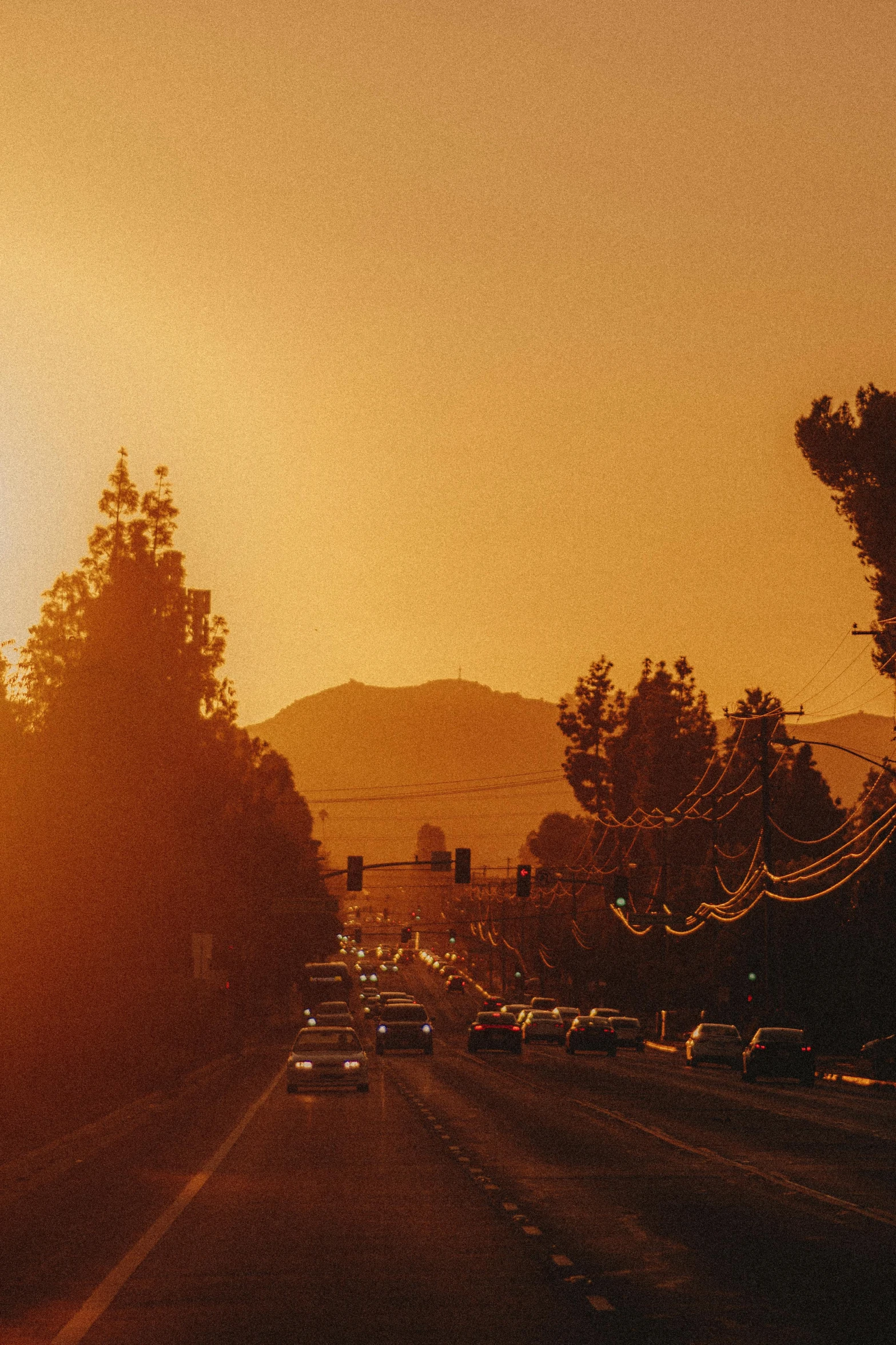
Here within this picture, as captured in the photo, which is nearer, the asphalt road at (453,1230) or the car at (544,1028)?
the asphalt road at (453,1230)

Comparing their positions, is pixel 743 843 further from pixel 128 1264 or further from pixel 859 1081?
pixel 128 1264

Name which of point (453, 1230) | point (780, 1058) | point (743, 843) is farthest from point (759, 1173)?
point (743, 843)

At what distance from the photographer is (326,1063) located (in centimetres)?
4081

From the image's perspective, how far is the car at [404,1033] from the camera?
6575 cm

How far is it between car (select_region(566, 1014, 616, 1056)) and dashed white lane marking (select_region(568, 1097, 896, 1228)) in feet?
118

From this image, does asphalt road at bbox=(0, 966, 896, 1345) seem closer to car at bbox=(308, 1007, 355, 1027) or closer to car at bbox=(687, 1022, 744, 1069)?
car at bbox=(308, 1007, 355, 1027)

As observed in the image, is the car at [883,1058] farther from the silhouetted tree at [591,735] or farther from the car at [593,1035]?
the silhouetted tree at [591,735]

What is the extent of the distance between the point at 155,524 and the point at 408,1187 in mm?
43374

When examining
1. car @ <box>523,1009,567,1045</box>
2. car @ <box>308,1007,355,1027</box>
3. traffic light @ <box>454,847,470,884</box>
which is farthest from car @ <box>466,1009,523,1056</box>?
car @ <box>523,1009,567,1045</box>

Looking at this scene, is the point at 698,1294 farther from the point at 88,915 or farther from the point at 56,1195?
the point at 88,915

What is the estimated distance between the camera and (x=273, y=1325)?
1106 centimetres

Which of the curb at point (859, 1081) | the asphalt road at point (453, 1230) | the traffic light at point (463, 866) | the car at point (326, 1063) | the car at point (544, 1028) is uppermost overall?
the traffic light at point (463, 866)

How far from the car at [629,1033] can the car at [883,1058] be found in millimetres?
19322

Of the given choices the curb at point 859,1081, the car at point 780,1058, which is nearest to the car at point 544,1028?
the curb at point 859,1081
